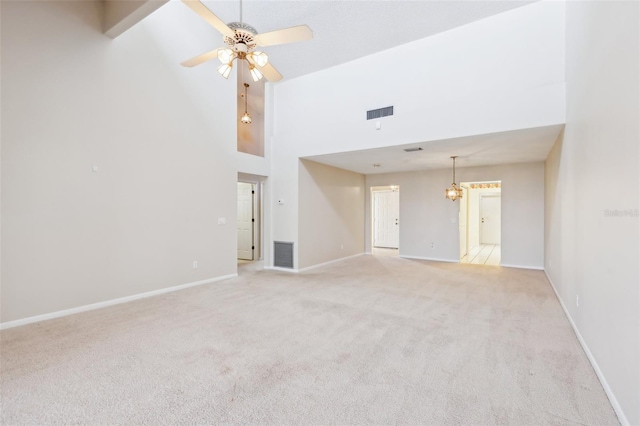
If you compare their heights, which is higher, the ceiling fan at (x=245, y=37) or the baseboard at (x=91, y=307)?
the ceiling fan at (x=245, y=37)

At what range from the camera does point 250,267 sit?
6.85 meters

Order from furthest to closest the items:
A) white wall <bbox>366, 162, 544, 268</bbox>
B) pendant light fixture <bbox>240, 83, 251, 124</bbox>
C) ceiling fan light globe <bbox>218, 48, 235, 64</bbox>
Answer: pendant light fixture <bbox>240, 83, 251, 124</bbox> < white wall <bbox>366, 162, 544, 268</bbox> < ceiling fan light globe <bbox>218, 48, 235, 64</bbox>

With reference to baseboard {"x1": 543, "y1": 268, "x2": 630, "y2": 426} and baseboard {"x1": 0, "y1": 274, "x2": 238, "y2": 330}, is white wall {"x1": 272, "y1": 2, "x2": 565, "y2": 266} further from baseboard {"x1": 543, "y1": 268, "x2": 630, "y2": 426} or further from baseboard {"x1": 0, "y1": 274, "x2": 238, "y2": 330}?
baseboard {"x1": 543, "y1": 268, "x2": 630, "y2": 426}

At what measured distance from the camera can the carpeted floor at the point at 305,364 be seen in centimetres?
188

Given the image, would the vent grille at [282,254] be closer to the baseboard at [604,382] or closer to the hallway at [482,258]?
the hallway at [482,258]

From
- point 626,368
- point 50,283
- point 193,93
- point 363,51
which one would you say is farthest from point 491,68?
point 50,283

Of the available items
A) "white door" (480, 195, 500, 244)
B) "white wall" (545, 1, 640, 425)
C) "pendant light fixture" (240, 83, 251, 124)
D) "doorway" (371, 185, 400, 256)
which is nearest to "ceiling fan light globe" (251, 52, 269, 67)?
"white wall" (545, 1, 640, 425)

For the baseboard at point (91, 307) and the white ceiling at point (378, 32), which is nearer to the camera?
the baseboard at point (91, 307)

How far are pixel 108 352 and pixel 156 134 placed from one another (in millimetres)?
3173

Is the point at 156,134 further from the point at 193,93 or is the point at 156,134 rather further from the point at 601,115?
the point at 601,115

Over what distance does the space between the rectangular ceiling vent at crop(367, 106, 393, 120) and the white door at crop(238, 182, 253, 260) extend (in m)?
4.00

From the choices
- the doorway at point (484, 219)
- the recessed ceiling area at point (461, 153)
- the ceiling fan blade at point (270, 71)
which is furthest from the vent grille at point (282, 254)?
the doorway at point (484, 219)

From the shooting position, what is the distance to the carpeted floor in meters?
1.88

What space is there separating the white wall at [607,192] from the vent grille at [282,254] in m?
4.67
